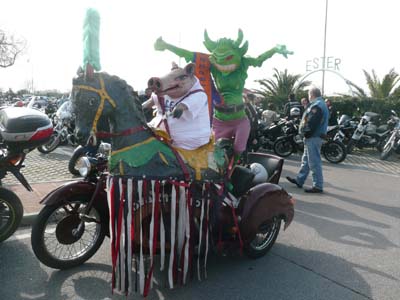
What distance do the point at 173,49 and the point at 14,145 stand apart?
78.2 inches

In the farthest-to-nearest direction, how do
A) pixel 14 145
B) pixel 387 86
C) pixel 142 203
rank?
pixel 387 86, pixel 14 145, pixel 142 203

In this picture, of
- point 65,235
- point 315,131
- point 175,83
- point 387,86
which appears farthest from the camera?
point 387,86

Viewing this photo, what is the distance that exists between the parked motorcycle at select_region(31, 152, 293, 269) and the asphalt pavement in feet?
0.53

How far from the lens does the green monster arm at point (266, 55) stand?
4809 millimetres

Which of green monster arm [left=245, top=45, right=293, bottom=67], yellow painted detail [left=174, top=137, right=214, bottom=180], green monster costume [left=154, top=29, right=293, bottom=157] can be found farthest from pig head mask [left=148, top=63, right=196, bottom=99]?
green monster arm [left=245, top=45, right=293, bottom=67]

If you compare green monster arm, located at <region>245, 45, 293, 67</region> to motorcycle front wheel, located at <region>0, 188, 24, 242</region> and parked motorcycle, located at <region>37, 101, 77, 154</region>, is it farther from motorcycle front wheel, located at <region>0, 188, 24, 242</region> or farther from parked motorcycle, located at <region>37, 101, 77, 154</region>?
parked motorcycle, located at <region>37, 101, 77, 154</region>

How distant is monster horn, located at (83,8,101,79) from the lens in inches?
108

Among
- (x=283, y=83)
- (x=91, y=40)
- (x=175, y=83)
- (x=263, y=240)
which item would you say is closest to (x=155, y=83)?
(x=175, y=83)

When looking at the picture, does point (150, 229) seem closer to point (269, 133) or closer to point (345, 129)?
point (269, 133)

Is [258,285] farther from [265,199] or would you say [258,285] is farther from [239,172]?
[239,172]

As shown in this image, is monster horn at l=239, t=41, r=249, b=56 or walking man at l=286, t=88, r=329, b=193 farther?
walking man at l=286, t=88, r=329, b=193

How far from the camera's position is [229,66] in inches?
183

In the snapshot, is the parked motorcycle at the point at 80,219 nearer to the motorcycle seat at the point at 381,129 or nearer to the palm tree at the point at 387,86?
the motorcycle seat at the point at 381,129

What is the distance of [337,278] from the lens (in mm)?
3471
